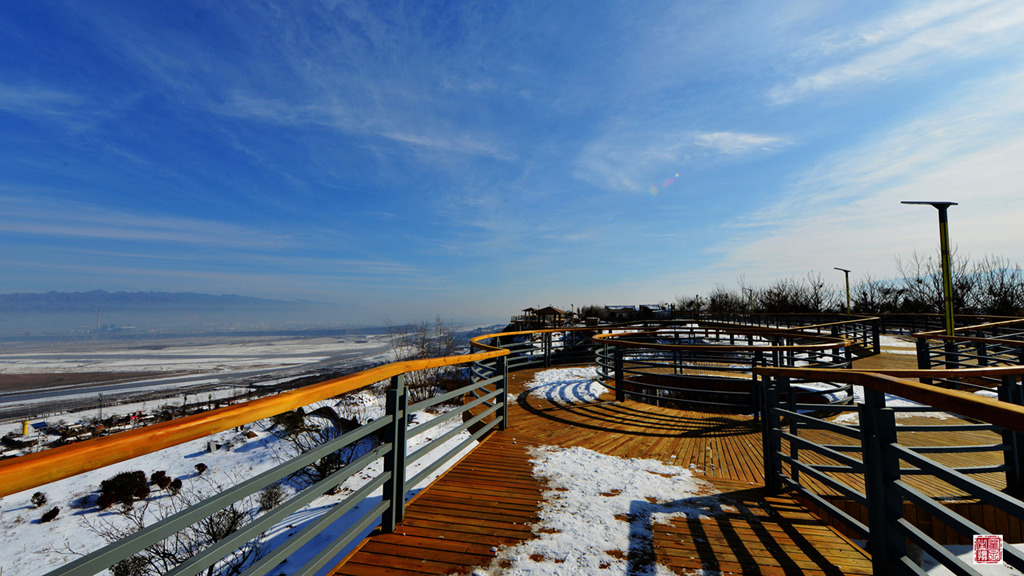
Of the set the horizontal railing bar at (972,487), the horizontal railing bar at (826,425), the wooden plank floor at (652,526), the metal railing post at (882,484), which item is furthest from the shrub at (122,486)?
the horizontal railing bar at (972,487)

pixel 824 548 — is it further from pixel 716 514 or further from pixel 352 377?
pixel 352 377

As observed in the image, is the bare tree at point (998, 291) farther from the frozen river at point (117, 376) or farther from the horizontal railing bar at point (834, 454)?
the frozen river at point (117, 376)

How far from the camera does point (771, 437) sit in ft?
11.6

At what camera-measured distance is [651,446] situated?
5.19m

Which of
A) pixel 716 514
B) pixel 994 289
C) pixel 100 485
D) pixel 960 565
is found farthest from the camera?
pixel 994 289

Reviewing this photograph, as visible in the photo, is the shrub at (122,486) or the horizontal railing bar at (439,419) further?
the shrub at (122,486)

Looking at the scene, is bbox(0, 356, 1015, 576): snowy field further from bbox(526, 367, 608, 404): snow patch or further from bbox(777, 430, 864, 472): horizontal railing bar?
bbox(777, 430, 864, 472): horizontal railing bar

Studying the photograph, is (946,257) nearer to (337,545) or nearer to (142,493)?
(337,545)

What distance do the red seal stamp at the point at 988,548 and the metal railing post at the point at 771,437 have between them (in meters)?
1.67

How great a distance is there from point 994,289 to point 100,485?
38.9 metres

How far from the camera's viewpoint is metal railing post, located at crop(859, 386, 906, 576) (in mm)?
2199

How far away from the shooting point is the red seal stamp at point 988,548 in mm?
1668

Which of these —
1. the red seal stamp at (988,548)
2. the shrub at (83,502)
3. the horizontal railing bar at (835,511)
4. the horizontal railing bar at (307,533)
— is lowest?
the shrub at (83,502)

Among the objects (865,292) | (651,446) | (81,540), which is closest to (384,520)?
(651,446)
